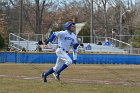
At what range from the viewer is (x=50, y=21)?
99.1 metres

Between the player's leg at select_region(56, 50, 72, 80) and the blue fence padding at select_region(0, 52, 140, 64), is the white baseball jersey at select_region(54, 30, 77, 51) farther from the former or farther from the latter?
the blue fence padding at select_region(0, 52, 140, 64)

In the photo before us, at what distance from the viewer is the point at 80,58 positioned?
4409cm

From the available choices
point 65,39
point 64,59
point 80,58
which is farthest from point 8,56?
point 64,59

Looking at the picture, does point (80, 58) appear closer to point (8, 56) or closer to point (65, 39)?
point (8, 56)

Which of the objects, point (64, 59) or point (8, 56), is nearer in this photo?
point (64, 59)

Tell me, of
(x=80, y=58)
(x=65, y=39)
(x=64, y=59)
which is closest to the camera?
(x=64, y=59)

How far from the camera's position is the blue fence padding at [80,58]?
144ft

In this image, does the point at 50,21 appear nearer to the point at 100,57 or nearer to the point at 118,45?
the point at 118,45

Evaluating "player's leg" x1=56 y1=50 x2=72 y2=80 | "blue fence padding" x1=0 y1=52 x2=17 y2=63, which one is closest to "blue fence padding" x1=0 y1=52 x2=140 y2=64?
"blue fence padding" x1=0 y1=52 x2=17 y2=63

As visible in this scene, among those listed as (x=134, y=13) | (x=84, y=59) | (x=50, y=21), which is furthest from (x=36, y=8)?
(x=84, y=59)

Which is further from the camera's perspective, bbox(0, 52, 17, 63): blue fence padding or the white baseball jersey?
bbox(0, 52, 17, 63): blue fence padding

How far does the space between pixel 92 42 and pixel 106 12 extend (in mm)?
38763

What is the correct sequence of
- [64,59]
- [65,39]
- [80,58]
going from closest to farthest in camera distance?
[64,59], [65,39], [80,58]

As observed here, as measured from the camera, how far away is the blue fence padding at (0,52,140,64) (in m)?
43.8
